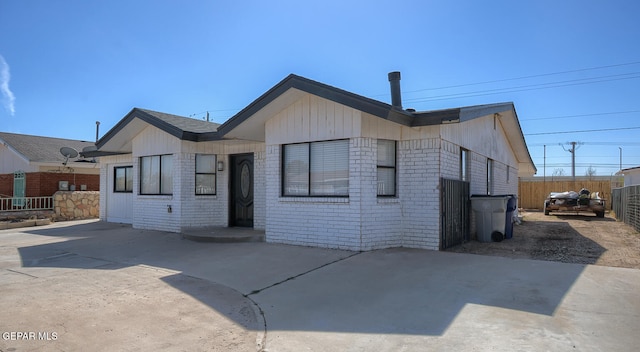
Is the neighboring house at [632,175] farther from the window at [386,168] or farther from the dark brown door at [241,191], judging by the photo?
the dark brown door at [241,191]

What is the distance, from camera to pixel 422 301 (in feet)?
16.8

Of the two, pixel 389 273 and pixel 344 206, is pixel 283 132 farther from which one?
pixel 389 273

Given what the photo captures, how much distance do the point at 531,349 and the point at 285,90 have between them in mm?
6874

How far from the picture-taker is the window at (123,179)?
15266 mm

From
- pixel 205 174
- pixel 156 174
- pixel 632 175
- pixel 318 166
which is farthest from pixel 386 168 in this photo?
pixel 632 175

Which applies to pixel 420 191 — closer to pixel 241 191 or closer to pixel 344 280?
pixel 344 280

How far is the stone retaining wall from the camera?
1780 centimetres

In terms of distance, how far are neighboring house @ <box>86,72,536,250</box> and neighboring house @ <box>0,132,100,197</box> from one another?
1098cm

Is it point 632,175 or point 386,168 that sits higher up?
point 632,175

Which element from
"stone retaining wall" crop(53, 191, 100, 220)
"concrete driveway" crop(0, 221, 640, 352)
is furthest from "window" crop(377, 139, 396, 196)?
"stone retaining wall" crop(53, 191, 100, 220)

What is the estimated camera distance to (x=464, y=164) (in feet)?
36.4

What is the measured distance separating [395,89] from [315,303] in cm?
688

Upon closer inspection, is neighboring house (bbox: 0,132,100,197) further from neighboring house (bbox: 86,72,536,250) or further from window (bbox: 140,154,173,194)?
neighboring house (bbox: 86,72,536,250)

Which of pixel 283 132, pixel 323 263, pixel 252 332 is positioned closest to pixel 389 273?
pixel 323 263
